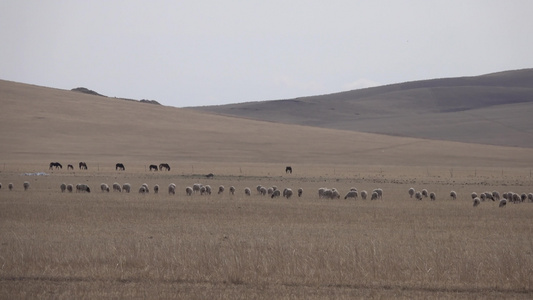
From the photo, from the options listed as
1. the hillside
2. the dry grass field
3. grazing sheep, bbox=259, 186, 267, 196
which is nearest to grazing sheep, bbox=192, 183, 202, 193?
the dry grass field

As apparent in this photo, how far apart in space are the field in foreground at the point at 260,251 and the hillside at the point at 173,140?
130ft

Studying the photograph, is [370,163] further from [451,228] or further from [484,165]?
[451,228]

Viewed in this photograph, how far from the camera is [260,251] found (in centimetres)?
1259

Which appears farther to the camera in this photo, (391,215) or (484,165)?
(484,165)

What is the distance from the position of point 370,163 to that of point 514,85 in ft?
367

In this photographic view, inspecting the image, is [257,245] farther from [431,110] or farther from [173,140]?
[431,110]

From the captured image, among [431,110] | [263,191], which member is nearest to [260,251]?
[263,191]

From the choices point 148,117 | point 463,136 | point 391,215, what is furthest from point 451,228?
point 463,136

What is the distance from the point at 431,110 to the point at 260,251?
13122 cm

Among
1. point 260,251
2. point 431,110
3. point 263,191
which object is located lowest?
point 260,251

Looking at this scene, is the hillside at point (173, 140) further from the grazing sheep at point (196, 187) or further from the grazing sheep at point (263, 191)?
the grazing sheep at point (263, 191)

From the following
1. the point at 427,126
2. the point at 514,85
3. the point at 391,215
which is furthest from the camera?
the point at 514,85

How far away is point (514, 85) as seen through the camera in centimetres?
16338

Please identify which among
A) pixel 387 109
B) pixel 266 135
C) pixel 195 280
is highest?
pixel 387 109
